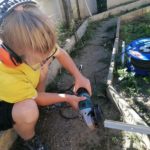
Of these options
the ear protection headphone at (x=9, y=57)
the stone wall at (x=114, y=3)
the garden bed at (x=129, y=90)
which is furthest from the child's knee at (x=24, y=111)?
the stone wall at (x=114, y=3)

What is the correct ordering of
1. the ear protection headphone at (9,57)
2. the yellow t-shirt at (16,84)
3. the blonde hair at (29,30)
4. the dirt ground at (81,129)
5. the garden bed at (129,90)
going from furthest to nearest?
1. the garden bed at (129,90)
2. the dirt ground at (81,129)
3. the yellow t-shirt at (16,84)
4. the ear protection headphone at (9,57)
5. the blonde hair at (29,30)

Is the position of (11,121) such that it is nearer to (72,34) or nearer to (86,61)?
(86,61)

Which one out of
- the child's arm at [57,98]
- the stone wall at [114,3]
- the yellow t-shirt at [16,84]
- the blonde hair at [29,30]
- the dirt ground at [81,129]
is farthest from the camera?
the stone wall at [114,3]

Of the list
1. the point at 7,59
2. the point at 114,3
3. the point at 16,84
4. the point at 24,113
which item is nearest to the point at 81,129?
the point at 24,113

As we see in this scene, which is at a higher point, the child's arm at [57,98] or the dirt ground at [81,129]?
the child's arm at [57,98]

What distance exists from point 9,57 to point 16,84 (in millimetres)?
255

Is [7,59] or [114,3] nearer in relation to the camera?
[7,59]

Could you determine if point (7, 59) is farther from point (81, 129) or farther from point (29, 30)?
point (81, 129)

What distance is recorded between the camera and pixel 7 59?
2.13 meters

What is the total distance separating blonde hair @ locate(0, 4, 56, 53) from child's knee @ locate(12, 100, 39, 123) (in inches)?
21.0

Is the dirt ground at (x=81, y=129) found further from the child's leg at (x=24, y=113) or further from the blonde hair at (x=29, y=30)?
the blonde hair at (x=29, y=30)

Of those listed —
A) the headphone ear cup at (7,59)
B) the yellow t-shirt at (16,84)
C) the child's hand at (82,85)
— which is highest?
the headphone ear cup at (7,59)

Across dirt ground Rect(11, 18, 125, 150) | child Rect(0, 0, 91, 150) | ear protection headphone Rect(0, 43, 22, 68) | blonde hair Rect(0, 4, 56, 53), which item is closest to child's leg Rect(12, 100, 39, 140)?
child Rect(0, 0, 91, 150)

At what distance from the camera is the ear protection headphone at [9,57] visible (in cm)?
201
